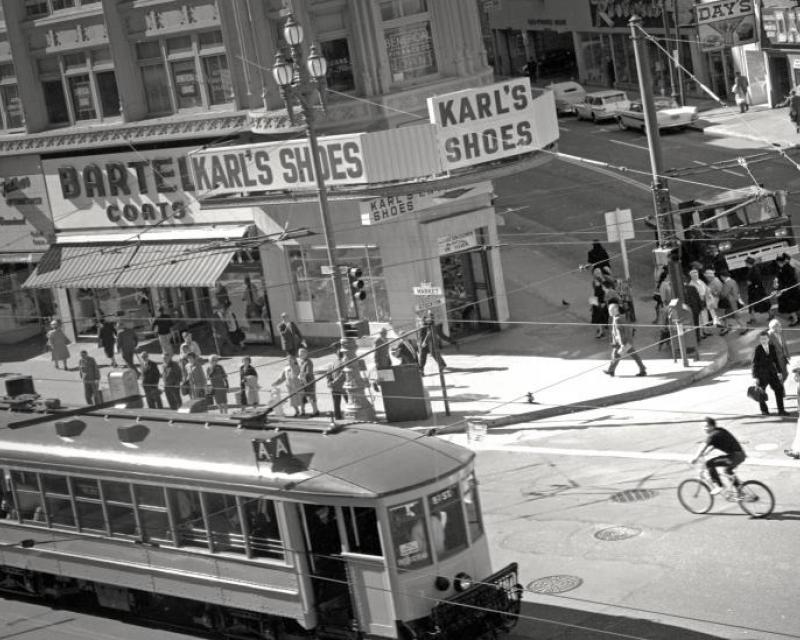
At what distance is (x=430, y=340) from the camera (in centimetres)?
3266

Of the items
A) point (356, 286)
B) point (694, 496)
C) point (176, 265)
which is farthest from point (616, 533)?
point (176, 265)

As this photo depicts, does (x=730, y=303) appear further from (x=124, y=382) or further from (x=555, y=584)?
(x=555, y=584)

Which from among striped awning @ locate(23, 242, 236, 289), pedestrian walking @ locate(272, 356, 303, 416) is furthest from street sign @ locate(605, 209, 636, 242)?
striped awning @ locate(23, 242, 236, 289)

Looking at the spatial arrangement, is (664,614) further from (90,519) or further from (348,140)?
(348,140)

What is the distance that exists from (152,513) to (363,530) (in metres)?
3.56

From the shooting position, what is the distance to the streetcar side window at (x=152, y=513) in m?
19.1

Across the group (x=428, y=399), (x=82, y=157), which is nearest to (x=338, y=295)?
(x=428, y=399)

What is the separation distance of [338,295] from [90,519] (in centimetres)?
936

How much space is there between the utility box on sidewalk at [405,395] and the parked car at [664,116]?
24.1 meters

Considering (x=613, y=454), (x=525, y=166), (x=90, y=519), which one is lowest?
(x=613, y=454)

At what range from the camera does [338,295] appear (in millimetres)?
28562

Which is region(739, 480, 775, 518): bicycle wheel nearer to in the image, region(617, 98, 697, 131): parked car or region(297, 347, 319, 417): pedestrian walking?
region(297, 347, 319, 417): pedestrian walking

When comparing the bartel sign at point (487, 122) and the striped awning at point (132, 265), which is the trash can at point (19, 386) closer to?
the bartel sign at point (487, 122)

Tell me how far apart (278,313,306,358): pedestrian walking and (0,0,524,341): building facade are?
76.3 inches
